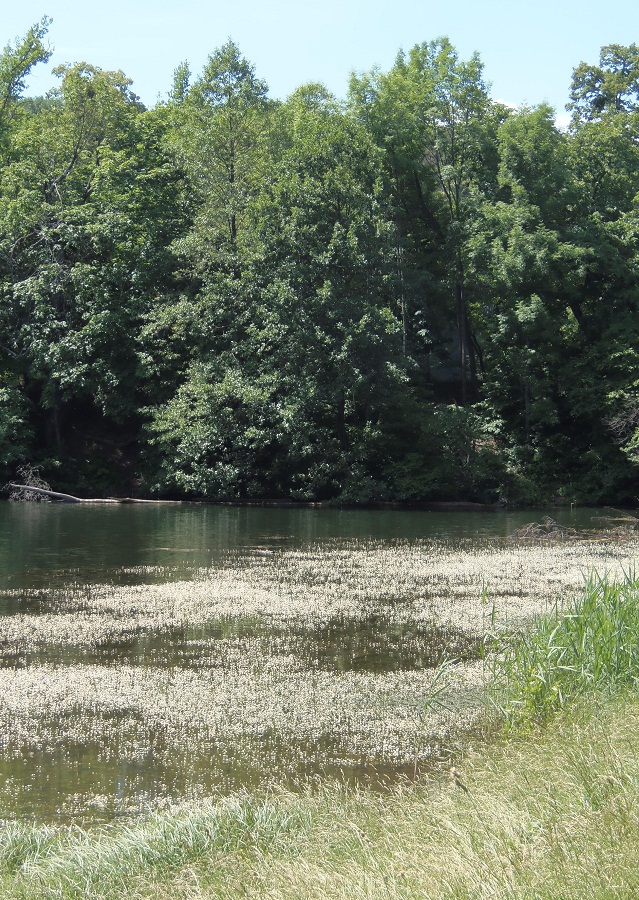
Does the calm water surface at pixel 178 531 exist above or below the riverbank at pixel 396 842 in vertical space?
above

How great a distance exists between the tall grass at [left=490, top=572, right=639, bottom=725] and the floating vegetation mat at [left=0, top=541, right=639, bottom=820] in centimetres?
55

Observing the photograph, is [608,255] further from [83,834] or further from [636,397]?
[83,834]

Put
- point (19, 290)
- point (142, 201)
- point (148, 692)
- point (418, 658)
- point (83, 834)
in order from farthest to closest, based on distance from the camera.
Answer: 1. point (142, 201)
2. point (19, 290)
3. point (418, 658)
4. point (148, 692)
5. point (83, 834)

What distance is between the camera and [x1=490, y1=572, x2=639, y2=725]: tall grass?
728 centimetres

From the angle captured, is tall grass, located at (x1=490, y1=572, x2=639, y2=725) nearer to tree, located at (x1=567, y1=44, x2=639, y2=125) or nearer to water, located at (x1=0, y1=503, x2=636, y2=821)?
water, located at (x1=0, y1=503, x2=636, y2=821)

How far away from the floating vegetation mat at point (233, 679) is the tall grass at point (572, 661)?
552 mm

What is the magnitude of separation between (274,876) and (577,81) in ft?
171

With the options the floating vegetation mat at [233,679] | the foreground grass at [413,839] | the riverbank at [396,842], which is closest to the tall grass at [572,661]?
the foreground grass at [413,839]

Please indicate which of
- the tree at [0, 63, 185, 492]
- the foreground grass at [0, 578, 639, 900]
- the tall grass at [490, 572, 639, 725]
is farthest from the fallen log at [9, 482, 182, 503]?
the foreground grass at [0, 578, 639, 900]

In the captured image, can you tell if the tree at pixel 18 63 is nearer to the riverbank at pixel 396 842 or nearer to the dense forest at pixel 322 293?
the dense forest at pixel 322 293

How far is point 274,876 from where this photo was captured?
4234 millimetres

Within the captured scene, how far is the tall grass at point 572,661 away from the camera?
7.28 meters

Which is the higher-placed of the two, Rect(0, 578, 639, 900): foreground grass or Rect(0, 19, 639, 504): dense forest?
Rect(0, 19, 639, 504): dense forest

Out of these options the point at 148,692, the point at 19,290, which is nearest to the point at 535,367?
the point at 19,290
